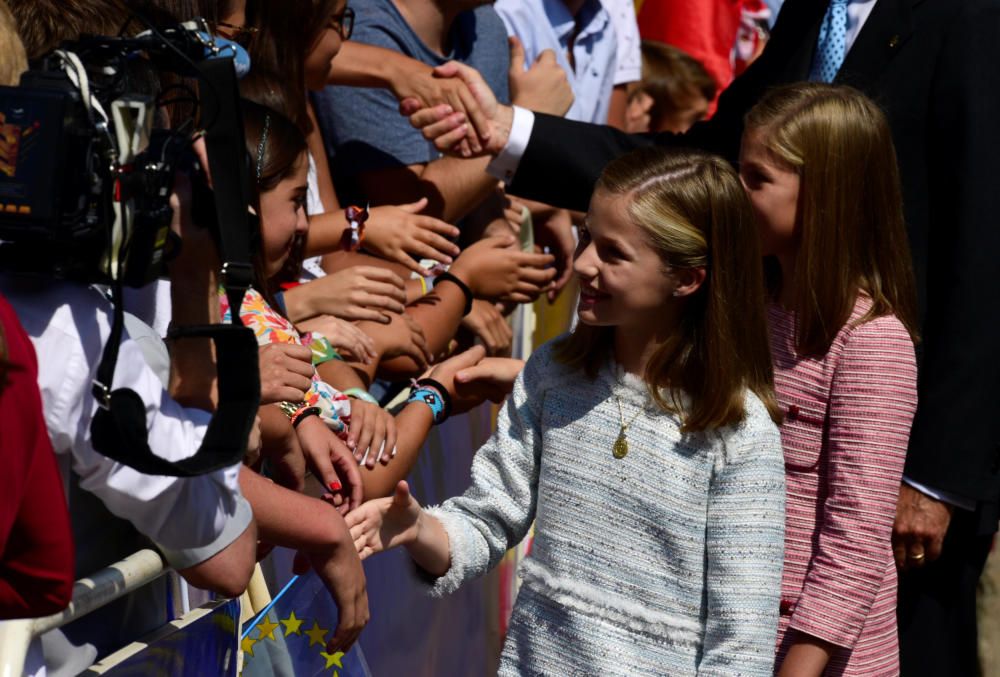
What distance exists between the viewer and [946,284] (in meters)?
Answer: 2.79

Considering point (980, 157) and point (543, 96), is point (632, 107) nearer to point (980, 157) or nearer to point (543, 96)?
point (543, 96)

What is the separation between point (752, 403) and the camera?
222 centimetres

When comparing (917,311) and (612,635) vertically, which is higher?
(917,311)

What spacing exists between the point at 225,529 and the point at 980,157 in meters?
1.81

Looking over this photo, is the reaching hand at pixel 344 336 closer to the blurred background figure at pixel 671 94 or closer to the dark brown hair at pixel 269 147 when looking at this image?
the dark brown hair at pixel 269 147

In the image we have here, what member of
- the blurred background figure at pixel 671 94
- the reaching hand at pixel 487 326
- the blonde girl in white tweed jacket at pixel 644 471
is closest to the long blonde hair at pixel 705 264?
the blonde girl in white tweed jacket at pixel 644 471

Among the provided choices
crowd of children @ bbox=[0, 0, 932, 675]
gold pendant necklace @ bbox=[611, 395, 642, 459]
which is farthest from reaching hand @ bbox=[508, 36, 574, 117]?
gold pendant necklace @ bbox=[611, 395, 642, 459]

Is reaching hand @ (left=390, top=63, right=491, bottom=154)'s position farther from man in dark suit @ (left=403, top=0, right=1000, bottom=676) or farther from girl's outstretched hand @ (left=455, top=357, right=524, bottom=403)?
A: man in dark suit @ (left=403, top=0, right=1000, bottom=676)

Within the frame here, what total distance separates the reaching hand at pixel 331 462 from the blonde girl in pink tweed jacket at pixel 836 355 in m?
0.83

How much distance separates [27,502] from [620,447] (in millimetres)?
1081

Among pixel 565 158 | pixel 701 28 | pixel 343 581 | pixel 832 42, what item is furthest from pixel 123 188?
pixel 701 28

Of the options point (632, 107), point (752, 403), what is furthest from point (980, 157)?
point (632, 107)

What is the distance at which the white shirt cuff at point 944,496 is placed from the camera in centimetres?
276

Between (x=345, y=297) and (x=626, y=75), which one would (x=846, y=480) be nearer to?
(x=345, y=297)
